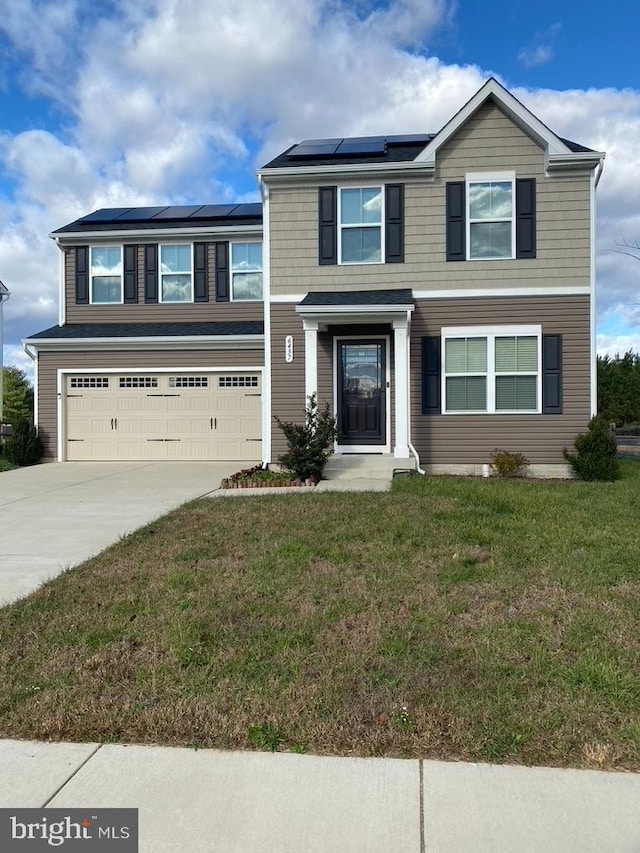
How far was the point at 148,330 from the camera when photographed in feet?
50.1

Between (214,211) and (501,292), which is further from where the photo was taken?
(214,211)

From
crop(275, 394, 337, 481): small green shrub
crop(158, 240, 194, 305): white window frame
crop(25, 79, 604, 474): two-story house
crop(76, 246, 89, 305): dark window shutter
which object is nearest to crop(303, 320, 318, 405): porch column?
crop(25, 79, 604, 474): two-story house

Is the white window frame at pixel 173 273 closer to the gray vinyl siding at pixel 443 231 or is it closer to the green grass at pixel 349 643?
the gray vinyl siding at pixel 443 231

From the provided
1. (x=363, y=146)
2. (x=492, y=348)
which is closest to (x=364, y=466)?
(x=492, y=348)

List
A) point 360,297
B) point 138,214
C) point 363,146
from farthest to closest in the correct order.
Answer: point 138,214 → point 363,146 → point 360,297

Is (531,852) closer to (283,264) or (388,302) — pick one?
(388,302)

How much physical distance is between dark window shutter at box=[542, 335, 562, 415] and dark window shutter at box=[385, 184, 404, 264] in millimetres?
3028

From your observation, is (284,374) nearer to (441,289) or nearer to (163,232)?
(441,289)

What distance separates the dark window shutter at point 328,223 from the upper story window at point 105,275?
21.5 ft

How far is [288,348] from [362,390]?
1.58 metres

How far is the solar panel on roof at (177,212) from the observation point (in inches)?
656

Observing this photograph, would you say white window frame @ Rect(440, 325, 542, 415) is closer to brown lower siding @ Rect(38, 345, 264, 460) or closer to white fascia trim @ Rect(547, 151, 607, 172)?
white fascia trim @ Rect(547, 151, 607, 172)

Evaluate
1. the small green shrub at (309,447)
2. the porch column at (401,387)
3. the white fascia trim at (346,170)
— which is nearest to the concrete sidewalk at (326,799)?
the small green shrub at (309,447)

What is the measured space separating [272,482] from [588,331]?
242 inches
